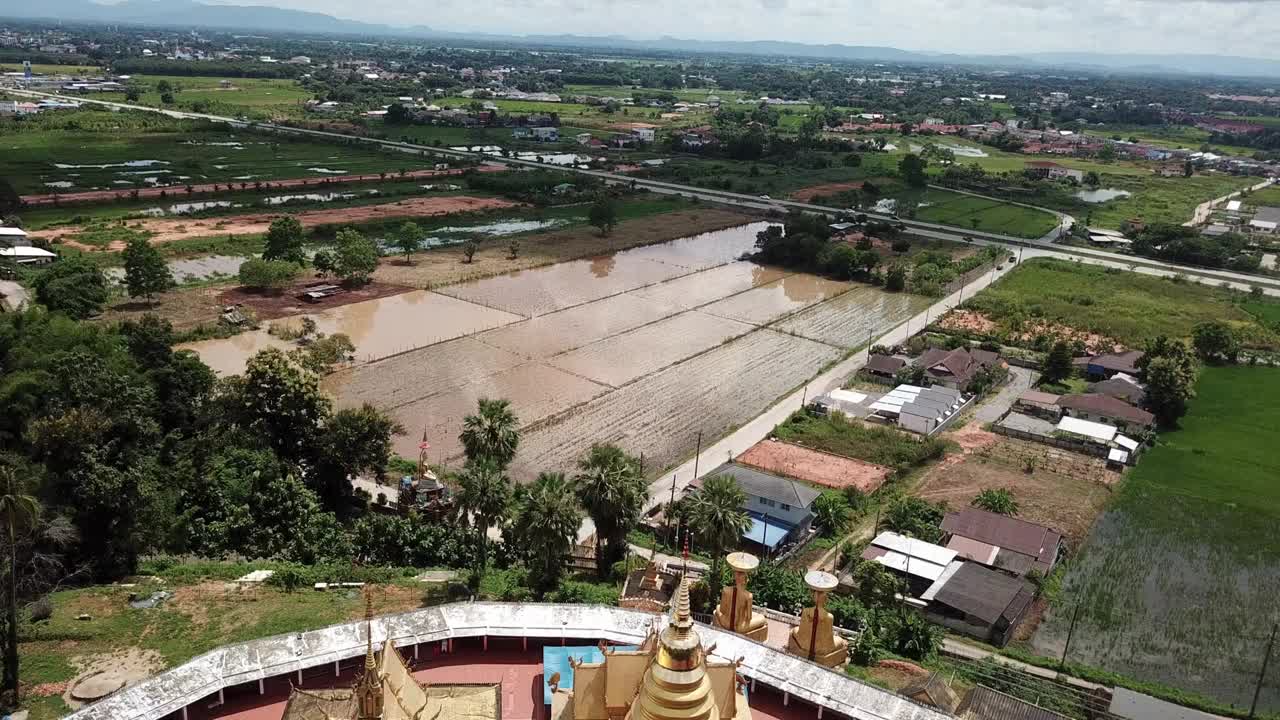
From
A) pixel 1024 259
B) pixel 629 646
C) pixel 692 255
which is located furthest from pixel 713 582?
pixel 1024 259

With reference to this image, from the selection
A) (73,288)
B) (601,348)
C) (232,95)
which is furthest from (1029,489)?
(232,95)

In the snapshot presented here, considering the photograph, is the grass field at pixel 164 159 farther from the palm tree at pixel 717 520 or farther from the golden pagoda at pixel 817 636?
the golden pagoda at pixel 817 636

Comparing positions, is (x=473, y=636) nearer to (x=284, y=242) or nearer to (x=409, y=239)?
(x=284, y=242)

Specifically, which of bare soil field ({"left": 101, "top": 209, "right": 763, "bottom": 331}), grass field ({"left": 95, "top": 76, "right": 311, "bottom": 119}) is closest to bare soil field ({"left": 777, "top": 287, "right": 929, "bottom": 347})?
bare soil field ({"left": 101, "top": 209, "right": 763, "bottom": 331})

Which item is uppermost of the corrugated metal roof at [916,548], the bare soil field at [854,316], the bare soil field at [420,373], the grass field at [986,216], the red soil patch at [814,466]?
the grass field at [986,216]

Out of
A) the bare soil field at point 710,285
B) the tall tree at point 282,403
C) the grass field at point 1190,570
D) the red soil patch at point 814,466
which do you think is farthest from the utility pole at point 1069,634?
the bare soil field at point 710,285

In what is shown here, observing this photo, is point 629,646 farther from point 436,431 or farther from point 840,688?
point 436,431

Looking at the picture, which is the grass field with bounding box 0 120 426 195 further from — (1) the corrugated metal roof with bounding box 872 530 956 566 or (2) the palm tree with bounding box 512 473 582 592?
(1) the corrugated metal roof with bounding box 872 530 956 566
